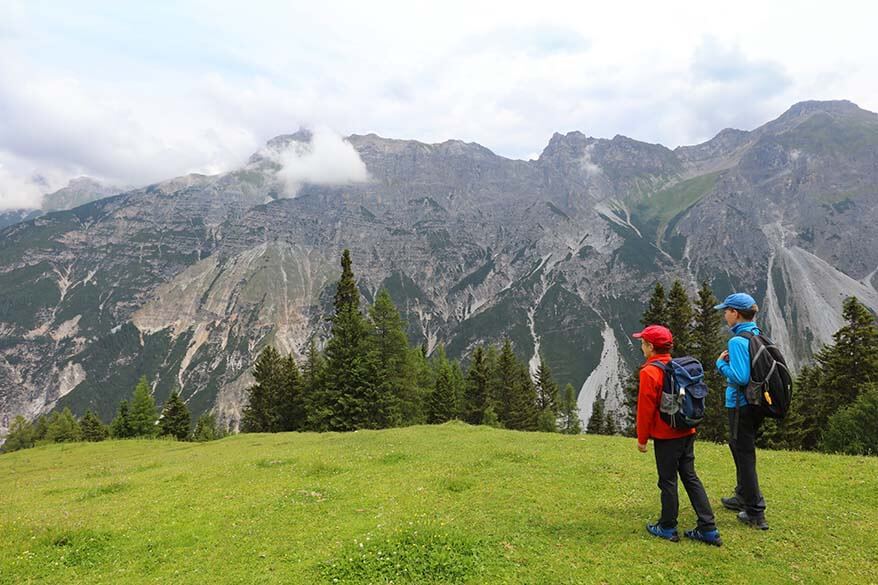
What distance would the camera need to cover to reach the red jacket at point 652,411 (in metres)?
9.35

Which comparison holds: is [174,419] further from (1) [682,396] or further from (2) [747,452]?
(2) [747,452]

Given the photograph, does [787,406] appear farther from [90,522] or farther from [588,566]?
[90,522]

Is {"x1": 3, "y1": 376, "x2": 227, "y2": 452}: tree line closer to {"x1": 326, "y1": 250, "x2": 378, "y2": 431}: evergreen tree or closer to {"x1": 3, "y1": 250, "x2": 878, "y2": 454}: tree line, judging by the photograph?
{"x1": 3, "y1": 250, "x2": 878, "y2": 454}: tree line

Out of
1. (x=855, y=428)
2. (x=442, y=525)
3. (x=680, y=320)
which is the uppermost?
(x=680, y=320)

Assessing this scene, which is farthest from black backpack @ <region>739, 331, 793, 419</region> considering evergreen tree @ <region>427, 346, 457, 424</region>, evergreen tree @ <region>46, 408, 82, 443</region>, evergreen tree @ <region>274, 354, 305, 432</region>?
evergreen tree @ <region>46, 408, 82, 443</region>

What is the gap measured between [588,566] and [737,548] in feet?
10.2

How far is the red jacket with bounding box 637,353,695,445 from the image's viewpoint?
9.35 metres

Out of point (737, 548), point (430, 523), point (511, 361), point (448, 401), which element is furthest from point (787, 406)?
point (511, 361)

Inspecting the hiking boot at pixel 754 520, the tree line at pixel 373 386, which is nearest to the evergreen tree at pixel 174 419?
the tree line at pixel 373 386

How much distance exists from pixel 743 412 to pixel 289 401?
62.9 meters

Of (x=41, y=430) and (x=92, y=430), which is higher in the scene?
(x=92, y=430)

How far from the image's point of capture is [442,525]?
35.3 feet

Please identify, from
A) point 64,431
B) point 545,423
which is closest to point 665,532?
point 545,423

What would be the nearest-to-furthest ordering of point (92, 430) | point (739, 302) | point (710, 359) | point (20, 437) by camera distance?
1. point (739, 302)
2. point (710, 359)
3. point (92, 430)
4. point (20, 437)
